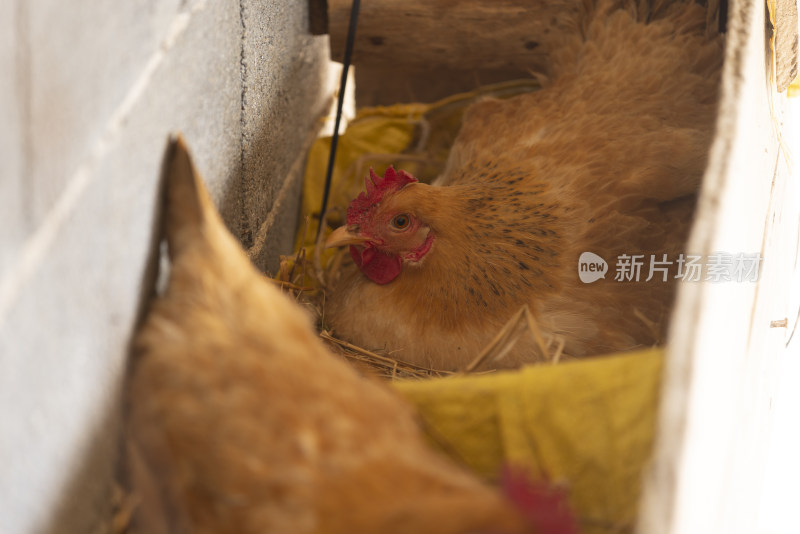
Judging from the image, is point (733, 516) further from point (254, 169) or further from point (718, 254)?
point (254, 169)

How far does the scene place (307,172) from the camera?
83.2 inches

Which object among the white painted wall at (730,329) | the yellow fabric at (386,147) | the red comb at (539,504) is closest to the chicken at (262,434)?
the red comb at (539,504)

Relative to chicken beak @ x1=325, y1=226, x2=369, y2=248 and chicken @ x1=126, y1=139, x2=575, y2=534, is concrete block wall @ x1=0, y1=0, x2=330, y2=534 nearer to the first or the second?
chicken @ x1=126, y1=139, x2=575, y2=534

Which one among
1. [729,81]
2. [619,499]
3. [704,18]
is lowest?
[619,499]

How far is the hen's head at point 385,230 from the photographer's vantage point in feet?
4.90

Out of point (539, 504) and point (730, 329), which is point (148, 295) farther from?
point (730, 329)

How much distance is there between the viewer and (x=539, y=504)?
2.29 feet

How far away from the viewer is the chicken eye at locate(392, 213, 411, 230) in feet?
4.92

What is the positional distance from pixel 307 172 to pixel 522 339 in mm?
1036

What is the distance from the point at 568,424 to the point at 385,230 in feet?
2.47

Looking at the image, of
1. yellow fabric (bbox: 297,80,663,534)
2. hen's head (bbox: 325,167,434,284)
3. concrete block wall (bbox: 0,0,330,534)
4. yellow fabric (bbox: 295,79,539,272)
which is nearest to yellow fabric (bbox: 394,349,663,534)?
yellow fabric (bbox: 297,80,663,534)

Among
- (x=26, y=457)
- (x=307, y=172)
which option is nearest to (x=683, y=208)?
(x=307, y=172)

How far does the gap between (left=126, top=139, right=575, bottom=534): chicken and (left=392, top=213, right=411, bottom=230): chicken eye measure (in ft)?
2.02

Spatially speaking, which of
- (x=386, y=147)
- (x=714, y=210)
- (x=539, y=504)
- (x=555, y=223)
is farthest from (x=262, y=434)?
(x=386, y=147)
